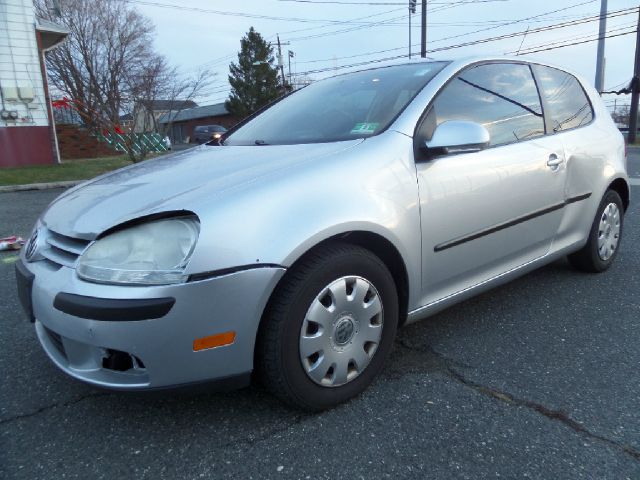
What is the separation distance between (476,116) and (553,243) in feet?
3.24

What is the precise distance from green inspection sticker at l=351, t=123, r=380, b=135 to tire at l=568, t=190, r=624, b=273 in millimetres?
1927

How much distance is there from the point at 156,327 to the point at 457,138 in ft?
4.73

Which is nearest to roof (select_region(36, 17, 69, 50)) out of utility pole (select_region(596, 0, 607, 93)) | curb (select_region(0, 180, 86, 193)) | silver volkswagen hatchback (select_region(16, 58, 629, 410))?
curb (select_region(0, 180, 86, 193))

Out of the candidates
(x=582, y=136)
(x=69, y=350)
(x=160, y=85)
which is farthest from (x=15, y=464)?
(x=160, y=85)

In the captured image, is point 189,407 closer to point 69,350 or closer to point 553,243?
point 69,350

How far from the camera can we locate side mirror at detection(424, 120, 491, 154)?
2182mm

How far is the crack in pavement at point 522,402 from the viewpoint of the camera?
1786 millimetres

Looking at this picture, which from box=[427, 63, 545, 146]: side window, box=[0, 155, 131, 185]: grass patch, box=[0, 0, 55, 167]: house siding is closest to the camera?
box=[427, 63, 545, 146]: side window

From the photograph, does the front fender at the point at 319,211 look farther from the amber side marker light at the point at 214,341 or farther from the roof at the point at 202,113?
the roof at the point at 202,113

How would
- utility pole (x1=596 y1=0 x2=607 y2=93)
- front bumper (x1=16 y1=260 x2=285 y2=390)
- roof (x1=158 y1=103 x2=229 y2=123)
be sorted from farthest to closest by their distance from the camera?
1. roof (x1=158 y1=103 x2=229 y2=123)
2. utility pole (x1=596 y1=0 x2=607 y2=93)
3. front bumper (x1=16 y1=260 x2=285 y2=390)

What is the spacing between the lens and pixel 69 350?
179 cm

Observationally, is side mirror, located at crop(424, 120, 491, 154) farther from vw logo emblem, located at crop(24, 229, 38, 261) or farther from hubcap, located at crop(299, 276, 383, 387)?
vw logo emblem, located at crop(24, 229, 38, 261)

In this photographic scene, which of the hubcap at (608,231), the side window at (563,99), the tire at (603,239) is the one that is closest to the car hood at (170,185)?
the side window at (563,99)

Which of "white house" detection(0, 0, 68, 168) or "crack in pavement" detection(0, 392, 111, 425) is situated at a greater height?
"white house" detection(0, 0, 68, 168)
